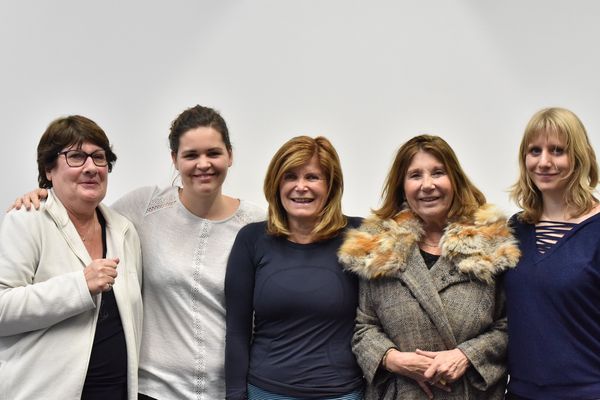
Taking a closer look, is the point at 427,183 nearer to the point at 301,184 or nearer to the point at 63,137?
the point at 301,184

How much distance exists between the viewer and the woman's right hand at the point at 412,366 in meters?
1.62

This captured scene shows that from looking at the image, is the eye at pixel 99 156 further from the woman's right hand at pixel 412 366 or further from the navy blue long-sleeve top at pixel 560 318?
the navy blue long-sleeve top at pixel 560 318

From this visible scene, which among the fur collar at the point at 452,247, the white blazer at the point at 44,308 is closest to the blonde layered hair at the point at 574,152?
the fur collar at the point at 452,247

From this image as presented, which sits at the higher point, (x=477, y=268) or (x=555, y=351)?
(x=477, y=268)

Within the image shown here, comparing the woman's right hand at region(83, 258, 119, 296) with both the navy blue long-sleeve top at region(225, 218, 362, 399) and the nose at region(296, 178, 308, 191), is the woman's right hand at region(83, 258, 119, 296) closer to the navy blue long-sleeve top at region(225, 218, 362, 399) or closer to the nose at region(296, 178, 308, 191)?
the navy blue long-sleeve top at region(225, 218, 362, 399)

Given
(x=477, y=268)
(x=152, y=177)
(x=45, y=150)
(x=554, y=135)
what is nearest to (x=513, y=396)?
(x=477, y=268)

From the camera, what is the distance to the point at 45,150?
1728mm

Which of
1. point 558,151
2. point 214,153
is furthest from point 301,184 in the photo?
point 558,151

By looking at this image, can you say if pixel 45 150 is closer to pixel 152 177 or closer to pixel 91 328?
pixel 91 328

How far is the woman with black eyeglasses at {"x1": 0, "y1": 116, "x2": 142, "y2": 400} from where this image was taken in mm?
1571

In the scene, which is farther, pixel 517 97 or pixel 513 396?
pixel 517 97

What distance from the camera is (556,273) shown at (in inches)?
62.1

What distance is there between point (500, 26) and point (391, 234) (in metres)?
1.32

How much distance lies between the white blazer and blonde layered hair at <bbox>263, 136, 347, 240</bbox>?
0.60 metres
